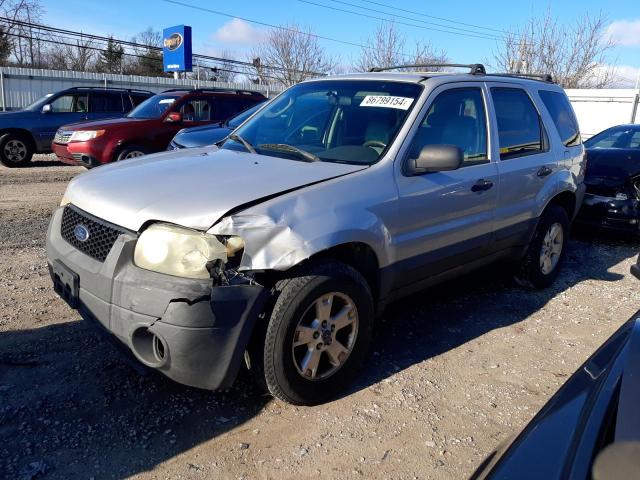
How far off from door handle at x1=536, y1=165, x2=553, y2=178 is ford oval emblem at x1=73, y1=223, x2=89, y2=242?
356 centimetres

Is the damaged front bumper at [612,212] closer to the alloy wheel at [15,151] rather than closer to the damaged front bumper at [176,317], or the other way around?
the damaged front bumper at [176,317]

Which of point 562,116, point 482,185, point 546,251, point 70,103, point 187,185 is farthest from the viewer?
point 70,103

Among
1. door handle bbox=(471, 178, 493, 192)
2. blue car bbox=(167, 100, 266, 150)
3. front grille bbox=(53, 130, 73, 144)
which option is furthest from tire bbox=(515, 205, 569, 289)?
front grille bbox=(53, 130, 73, 144)

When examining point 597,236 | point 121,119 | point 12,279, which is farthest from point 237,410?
point 121,119

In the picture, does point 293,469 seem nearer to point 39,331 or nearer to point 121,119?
point 39,331

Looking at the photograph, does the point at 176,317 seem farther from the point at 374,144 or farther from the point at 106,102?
the point at 106,102

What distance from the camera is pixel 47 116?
12414mm

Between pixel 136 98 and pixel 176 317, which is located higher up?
pixel 136 98

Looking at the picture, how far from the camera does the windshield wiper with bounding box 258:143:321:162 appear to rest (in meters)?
3.45


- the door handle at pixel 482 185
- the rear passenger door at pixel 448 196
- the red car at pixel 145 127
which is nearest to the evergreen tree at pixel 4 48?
the red car at pixel 145 127

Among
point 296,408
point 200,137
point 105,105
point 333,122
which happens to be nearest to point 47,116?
point 105,105

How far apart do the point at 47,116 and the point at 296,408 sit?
38.3ft

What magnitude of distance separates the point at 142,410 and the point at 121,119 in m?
8.59

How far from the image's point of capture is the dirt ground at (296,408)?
2668 mm
